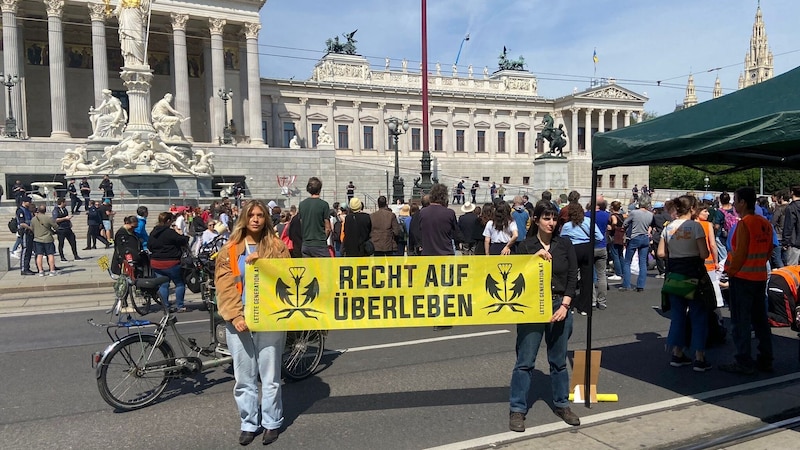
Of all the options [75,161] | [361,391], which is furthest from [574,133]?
[361,391]

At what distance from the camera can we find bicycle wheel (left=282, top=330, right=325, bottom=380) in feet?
20.2

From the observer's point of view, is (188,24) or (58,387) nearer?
(58,387)

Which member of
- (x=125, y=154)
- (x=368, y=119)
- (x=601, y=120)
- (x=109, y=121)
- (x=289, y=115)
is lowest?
(x=125, y=154)

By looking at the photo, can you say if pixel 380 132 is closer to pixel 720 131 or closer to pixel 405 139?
pixel 405 139

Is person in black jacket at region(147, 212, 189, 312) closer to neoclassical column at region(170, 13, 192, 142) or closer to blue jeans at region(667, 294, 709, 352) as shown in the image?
blue jeans at region(667, 294, 709, 352)

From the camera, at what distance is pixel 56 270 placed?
15.0 m

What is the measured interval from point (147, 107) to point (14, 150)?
12.1 meters

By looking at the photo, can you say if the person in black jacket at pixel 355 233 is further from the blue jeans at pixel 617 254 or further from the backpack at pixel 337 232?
the blue jeans at pixel 617 254

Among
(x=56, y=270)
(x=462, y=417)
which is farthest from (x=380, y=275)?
(x=56, y=270)

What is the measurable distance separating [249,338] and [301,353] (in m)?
1.77

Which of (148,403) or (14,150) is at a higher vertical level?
(14,150)

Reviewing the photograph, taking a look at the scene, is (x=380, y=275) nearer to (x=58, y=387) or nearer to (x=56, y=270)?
(x=58, y=387)

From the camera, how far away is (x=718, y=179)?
73750 mm

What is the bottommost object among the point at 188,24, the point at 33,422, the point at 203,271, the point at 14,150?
the point at 33,422
